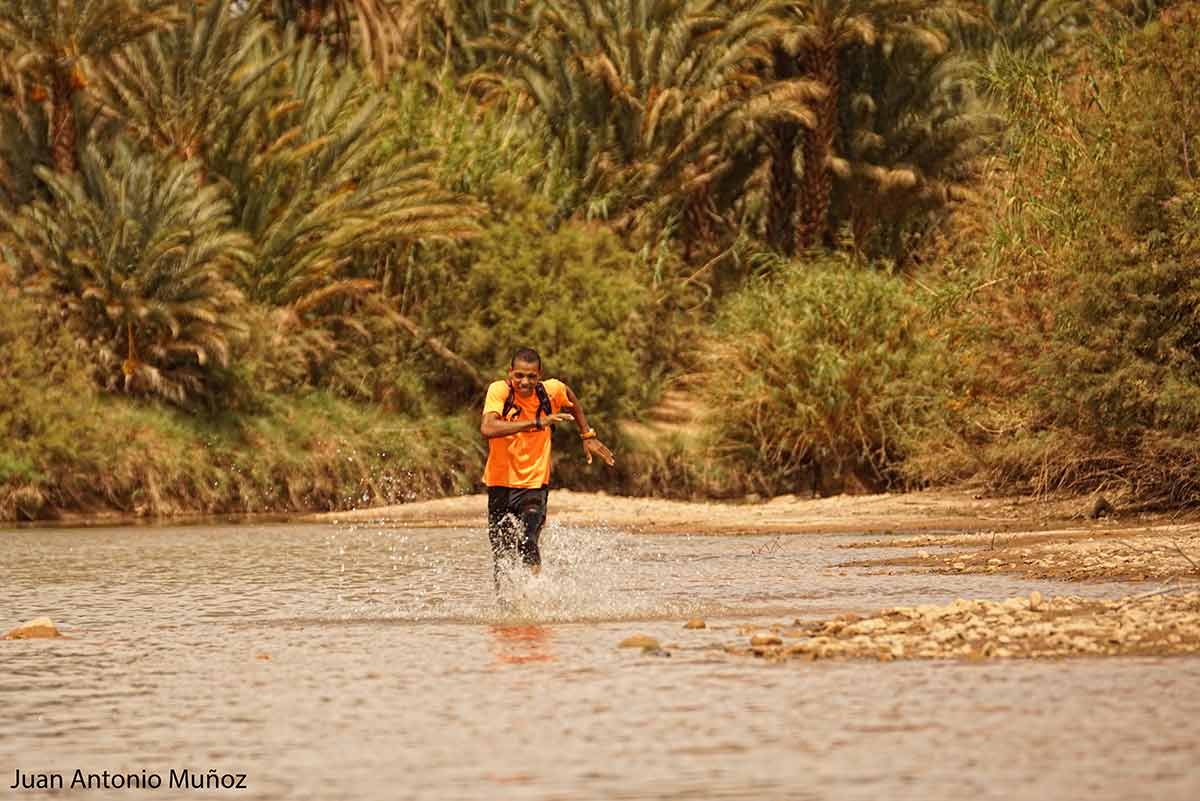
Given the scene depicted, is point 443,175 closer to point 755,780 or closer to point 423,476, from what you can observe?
point 423,476

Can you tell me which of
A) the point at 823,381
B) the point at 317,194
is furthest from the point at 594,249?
the point at 823,381

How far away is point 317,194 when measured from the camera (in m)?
37.2

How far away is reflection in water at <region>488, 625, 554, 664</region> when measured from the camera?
1184 cm

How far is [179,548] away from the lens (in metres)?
24.2

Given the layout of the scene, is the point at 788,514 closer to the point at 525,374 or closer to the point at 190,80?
the point at 190,80

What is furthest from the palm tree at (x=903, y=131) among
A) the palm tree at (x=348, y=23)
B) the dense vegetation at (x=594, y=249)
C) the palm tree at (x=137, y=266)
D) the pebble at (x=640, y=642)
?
the pebble at (x=640, y=642)

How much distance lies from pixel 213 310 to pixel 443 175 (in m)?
6.66

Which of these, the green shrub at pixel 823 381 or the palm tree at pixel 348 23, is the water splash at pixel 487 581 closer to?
the green shrub at pixel 823 381

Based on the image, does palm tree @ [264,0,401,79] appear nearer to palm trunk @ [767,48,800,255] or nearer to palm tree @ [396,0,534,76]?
palm tree @ [396,0,534,76]

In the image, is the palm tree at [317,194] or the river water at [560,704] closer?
the river water at [560,704]

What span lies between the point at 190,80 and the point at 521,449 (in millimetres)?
23223

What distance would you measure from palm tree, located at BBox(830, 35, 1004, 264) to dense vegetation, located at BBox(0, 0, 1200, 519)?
83 millimetres

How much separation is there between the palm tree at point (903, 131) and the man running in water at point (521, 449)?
102 feet

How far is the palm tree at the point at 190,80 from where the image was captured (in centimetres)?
3556
